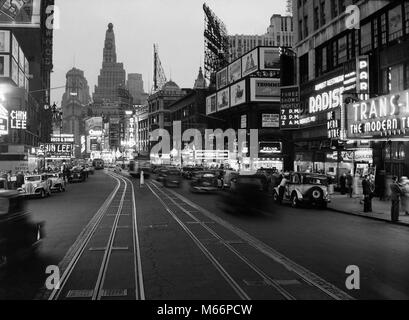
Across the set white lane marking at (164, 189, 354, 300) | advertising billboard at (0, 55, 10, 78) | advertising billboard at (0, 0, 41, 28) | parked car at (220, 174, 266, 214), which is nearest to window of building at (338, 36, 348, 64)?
parked car at (220, 174, 266, 214)

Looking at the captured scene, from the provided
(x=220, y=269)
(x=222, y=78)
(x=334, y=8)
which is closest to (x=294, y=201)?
(x=220, y=269)

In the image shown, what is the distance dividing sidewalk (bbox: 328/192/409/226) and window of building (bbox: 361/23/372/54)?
10819mm

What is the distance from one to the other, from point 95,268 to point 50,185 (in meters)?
26.2

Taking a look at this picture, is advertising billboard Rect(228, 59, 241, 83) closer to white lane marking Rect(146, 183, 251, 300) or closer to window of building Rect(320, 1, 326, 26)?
window of building Rect(320, 1, 326, 26)

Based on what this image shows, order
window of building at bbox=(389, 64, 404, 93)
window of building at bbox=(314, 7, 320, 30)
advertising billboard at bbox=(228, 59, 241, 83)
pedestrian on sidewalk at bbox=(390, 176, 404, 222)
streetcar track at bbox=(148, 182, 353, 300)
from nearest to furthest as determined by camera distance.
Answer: streetcar track at bbox=(148, 182, 353, 300) < pedestrian on sidewalk at bbox=(390, 176, 404, 222) < window of building at bbox=(389, 64, 404, 93) < window of building at bbox=(314, 7, 320, 30) < advertising billboard at bbox=(228, 59, 241, 83)

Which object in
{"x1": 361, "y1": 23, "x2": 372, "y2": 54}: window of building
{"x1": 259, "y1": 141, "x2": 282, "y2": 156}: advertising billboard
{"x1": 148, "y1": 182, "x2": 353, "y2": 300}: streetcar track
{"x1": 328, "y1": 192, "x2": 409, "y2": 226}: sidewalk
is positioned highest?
{"x1": 361, "y1": 23, "x2": 372, "y2": 54}: window of building

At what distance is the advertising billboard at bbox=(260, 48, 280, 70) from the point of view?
73.4 m

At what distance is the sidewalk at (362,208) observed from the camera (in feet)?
65.5

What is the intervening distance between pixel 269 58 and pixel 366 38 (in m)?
41.4

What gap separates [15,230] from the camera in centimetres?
1081
